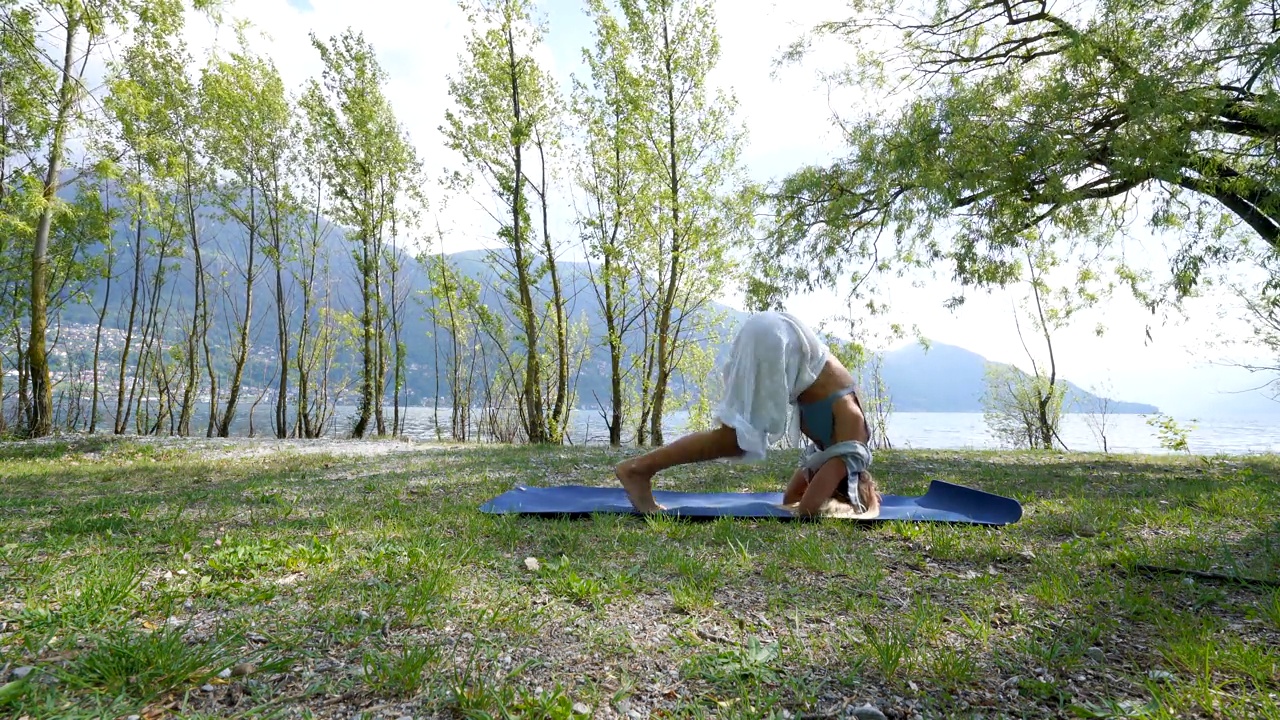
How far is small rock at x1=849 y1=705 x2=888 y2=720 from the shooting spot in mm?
1394

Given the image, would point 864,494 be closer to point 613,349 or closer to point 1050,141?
point 1050,141

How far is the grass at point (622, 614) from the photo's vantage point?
1.46m

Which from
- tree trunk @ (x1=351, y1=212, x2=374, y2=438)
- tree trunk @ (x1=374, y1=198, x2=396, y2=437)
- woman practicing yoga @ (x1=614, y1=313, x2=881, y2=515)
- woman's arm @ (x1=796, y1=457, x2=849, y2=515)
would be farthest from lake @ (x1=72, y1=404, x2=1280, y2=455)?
woman's arm @ (x1=796, y1=457, x2=849, y2=515)

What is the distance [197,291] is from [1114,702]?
1984 cm

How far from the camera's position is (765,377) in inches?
141

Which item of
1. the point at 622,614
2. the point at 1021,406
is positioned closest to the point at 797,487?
the point at 622,614

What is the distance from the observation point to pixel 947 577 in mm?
2471

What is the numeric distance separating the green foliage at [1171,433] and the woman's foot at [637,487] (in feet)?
49.1

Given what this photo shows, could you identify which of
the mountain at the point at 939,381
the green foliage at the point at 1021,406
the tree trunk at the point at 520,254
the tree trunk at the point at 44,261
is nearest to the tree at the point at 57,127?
the tree trunk at the point at 44,261

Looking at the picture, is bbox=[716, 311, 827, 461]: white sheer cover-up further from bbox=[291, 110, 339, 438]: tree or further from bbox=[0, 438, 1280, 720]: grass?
bbox=[291, 110, 339, 438]: tree

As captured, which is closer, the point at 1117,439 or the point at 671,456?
the point at 671,456

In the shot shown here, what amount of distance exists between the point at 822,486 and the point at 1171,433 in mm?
15131

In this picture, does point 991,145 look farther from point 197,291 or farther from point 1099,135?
point 197,291

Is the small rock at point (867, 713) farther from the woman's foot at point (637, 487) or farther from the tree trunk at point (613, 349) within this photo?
the tree trunk at point (613, 349)
